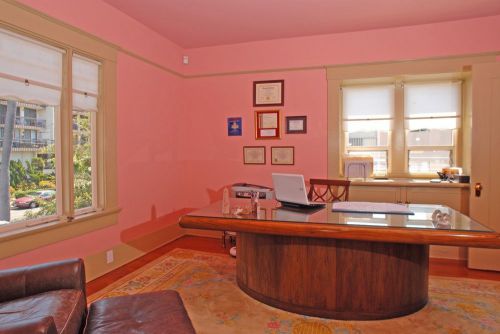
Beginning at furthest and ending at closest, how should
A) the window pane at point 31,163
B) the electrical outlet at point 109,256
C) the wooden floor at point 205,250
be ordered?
the electrical outlet at point 109,256 → the wooden floor at point 205,250 → the window pane at point 31,163

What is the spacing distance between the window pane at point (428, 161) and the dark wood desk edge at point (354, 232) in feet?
8.73

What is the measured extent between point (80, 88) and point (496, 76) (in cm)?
425

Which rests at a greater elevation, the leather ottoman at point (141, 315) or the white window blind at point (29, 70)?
the white window blind at point (29, 70)

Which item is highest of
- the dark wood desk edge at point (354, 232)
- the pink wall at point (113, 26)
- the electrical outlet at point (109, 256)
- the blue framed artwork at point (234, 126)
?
the pink wall at point (113, 26)

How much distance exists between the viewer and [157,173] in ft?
14.5

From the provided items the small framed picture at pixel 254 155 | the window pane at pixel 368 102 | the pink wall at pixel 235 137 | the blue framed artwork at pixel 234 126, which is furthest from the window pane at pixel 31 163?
the window pane at pixel 368 102

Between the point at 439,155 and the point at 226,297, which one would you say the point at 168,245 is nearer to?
the point at 226,297

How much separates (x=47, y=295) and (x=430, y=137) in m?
4.42

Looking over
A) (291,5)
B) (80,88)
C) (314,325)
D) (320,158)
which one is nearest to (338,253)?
(314,325)

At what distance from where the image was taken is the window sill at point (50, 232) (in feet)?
8.45

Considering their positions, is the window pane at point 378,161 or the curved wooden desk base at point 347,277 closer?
the curved wooden desk base at point 347,277

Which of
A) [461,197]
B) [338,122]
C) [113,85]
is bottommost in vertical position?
[461,197]

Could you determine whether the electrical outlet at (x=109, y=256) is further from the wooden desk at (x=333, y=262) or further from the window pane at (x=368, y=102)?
the window pane at (x=368, y=102)

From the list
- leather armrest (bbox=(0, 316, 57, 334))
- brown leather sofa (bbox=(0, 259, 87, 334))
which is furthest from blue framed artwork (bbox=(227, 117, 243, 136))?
leather armrest (bbox=(0, 316, 57, 334))
